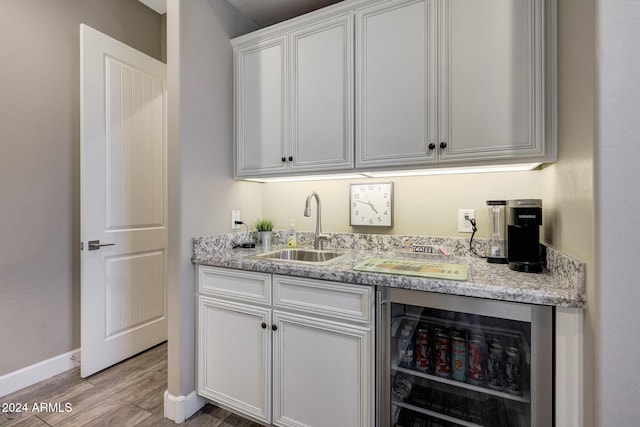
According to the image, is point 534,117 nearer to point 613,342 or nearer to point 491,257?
point 491,257

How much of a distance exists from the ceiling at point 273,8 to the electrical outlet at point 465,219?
1563mm

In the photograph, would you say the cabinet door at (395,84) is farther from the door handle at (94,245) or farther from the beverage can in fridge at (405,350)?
the door handle at (94,245)

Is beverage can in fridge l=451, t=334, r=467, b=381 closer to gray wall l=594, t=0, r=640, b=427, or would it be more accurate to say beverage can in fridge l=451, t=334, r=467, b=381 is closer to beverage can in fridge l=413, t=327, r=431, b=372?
beverage can in fridge l=413, t=327, r=431, b=372

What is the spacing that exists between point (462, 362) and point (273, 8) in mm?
2282

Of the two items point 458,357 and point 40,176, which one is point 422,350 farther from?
point 40,176

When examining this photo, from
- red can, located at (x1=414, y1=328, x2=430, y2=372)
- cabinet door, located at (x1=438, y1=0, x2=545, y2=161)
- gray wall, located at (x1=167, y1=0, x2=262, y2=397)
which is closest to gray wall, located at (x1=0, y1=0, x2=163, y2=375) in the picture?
gray wall, located at (x1=167, y1=0, x2=262, y2=397)

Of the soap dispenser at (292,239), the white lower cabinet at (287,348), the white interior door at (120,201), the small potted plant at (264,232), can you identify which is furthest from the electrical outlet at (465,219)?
the white interior door at (120,201)

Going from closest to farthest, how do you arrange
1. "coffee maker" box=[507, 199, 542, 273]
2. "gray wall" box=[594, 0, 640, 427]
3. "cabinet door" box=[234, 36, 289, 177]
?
1. "gray wall" box=[594, 0, 640, 427]
2. "coffee maker" box=[507, 199, 542, 273]
3. "cabinet door" box=[234, 36, 289, 177]

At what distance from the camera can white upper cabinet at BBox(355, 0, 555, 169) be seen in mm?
1184

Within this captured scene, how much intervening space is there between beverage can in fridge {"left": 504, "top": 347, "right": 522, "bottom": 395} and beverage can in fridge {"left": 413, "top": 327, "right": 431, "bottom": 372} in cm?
27

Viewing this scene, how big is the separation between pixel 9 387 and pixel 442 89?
2.98 meters

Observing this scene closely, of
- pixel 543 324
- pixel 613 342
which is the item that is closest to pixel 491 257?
pixel 543 324

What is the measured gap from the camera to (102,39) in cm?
199

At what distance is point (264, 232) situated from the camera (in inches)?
76.2
